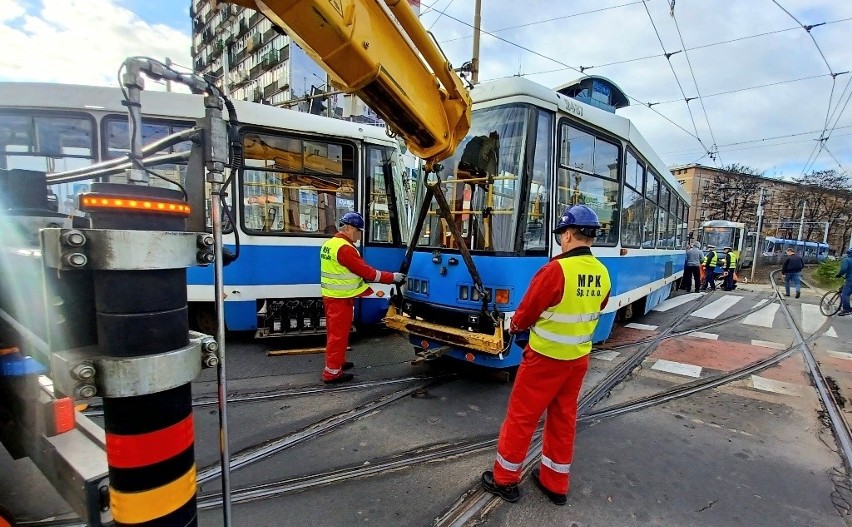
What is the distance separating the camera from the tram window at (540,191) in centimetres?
429

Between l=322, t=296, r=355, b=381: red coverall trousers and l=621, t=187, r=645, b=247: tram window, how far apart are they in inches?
163

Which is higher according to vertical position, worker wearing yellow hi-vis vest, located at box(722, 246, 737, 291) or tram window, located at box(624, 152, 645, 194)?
tram window, located at box(624, 152, 645, 194)

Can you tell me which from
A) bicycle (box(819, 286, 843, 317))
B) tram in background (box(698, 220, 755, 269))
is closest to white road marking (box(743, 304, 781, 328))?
bicycle (box(819, 286, 843, 317))

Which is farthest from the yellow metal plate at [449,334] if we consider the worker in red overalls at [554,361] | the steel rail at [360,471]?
the worker in red overalls at [554,361]

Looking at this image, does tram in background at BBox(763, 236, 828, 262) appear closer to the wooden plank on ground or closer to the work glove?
the wooden plank on ground

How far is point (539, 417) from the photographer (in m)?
2.76

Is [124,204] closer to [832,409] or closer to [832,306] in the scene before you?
[832,409]

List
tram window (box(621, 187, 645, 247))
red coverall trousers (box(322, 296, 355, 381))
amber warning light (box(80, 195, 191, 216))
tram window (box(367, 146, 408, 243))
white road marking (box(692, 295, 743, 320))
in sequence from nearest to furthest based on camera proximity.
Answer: amber warning light (box(80, 195, 191, 216))
red coverall trousers (box(322, 296, 355, 381))
tram window (box(621, 187, 645, 247))
tram window (box(367, 146, 408, 243))
white road marking (box(692, 295, 743, 320))

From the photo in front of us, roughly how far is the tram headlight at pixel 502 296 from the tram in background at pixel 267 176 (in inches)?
107

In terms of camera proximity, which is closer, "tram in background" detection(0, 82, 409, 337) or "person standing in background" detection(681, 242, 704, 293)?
"tram in background" detection(0, 82, 409, 337)

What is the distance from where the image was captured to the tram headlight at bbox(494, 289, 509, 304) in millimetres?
Result: 4133

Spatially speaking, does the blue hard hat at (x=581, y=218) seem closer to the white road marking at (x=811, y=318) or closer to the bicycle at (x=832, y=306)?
the white road marking at (x=811, y=318)

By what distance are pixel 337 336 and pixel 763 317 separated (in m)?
10.6

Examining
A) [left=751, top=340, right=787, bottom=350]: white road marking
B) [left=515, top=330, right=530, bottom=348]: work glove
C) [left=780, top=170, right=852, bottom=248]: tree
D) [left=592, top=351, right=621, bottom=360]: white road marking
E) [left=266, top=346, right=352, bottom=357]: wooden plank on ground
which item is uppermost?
[left=780, top=170, right=852, bottom=248]: tree
